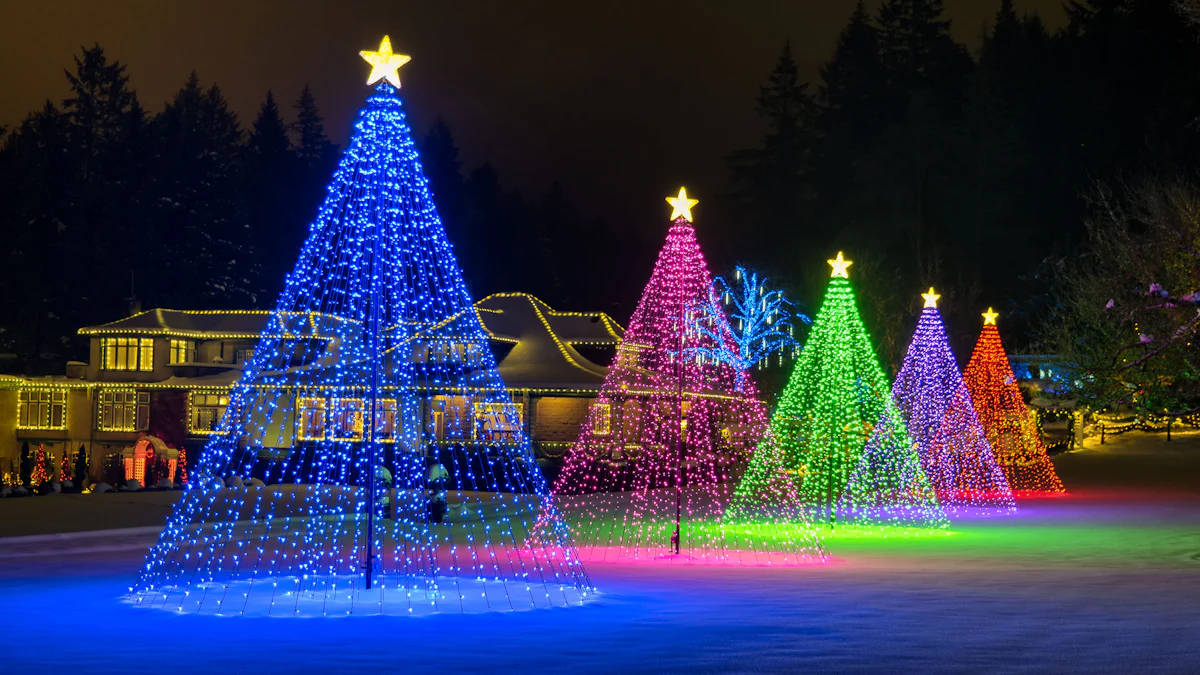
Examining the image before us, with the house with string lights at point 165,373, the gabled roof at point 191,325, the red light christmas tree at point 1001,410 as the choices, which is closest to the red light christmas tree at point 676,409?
the red light christmas tree at point 1001,410

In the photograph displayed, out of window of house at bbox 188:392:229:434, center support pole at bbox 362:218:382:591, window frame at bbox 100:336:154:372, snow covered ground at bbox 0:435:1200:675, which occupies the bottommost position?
snow covered ground at bbox 0:435:1200:675

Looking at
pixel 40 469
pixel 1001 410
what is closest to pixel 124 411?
pixel 40 469

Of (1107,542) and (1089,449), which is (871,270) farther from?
(1107,542)

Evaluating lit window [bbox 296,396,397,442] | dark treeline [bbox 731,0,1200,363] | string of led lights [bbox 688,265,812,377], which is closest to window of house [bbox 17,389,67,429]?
lit window [bbox 296,396,397,442]

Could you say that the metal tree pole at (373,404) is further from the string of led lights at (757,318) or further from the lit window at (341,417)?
the string of led lights at (757,318)

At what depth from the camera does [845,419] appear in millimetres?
27734

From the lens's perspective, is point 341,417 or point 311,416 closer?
point 341,417

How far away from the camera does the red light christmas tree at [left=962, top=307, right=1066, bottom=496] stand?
39.6 m

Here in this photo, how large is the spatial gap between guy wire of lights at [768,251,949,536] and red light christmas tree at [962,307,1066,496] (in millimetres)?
9255

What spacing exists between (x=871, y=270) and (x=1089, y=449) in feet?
42.4

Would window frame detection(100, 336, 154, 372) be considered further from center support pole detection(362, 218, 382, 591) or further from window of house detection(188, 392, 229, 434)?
center support pole detection(362, 218, 382, 591)

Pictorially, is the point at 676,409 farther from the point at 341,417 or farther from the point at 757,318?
the point at 757,318

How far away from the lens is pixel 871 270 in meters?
64.4

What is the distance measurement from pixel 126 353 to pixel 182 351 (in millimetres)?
2269
